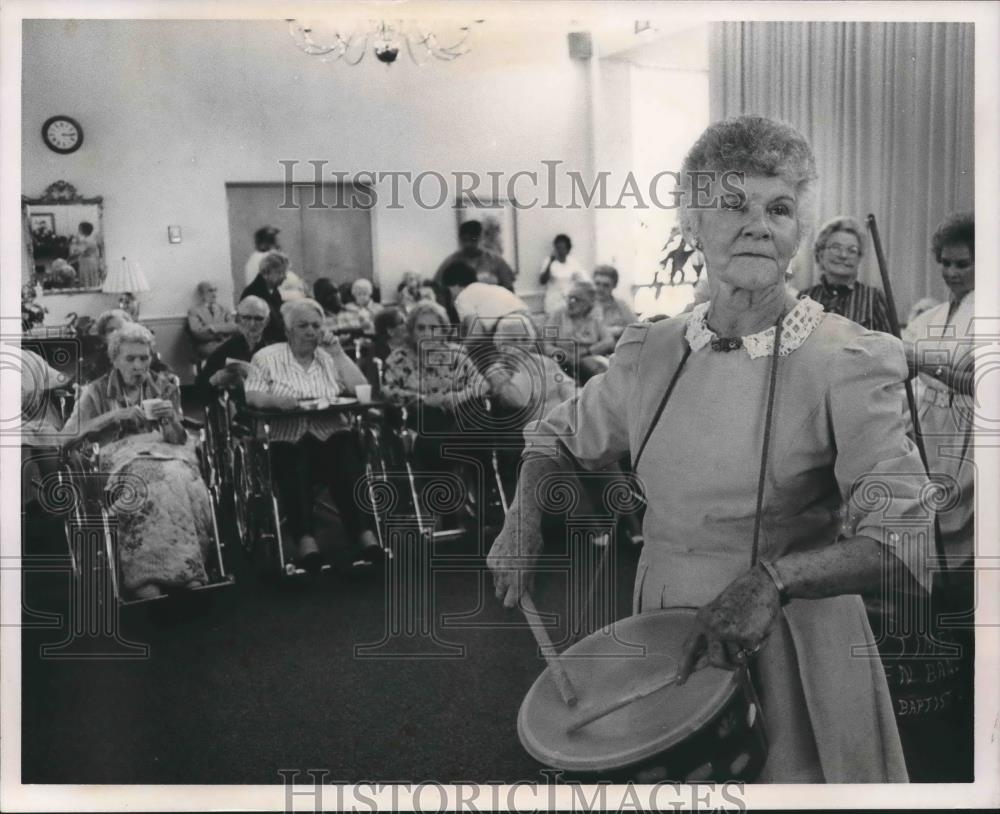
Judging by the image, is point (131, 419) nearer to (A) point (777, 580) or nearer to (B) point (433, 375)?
(B) point (433, 375)

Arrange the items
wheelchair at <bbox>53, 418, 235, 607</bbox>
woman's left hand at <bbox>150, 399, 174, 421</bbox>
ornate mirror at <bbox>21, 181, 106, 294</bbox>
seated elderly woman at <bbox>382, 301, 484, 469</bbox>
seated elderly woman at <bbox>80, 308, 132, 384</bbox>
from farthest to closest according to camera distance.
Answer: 1. woman's left hand at <bbox>150, 399, 174, 421</bbox>
2. seated elderly woman at <bbox>382, 301, 484, 469</bbox>
3. seated elderly woman at <bbox>80, 308, 132, 384</bbox>
4. wheelchair at <bbox>53, 418, 235, 607</bbox>
5. ornate mirror at <bbox>21, 181, 106, 294</bbox>

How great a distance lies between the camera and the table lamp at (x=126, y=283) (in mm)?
2459

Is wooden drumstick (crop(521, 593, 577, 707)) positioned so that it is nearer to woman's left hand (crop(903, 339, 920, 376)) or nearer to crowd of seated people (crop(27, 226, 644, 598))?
crowd of seated people (crop(27, 226, 644, 598))

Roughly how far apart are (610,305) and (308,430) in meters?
1.24

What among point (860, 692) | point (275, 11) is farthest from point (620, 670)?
point (275, 11)

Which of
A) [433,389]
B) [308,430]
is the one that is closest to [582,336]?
[433,389]

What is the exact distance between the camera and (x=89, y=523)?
97.4 inches

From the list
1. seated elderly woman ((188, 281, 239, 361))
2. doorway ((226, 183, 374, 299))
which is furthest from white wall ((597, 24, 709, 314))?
seated elderly woman ((188, 281, 239, 361))

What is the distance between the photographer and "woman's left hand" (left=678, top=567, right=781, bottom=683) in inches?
62.3

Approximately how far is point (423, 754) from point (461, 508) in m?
0.62

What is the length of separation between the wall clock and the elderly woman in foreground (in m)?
1.49

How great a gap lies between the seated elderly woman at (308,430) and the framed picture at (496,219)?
66cm

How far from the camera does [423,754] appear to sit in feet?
7.83

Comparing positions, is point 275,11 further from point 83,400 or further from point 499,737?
point 499,737
